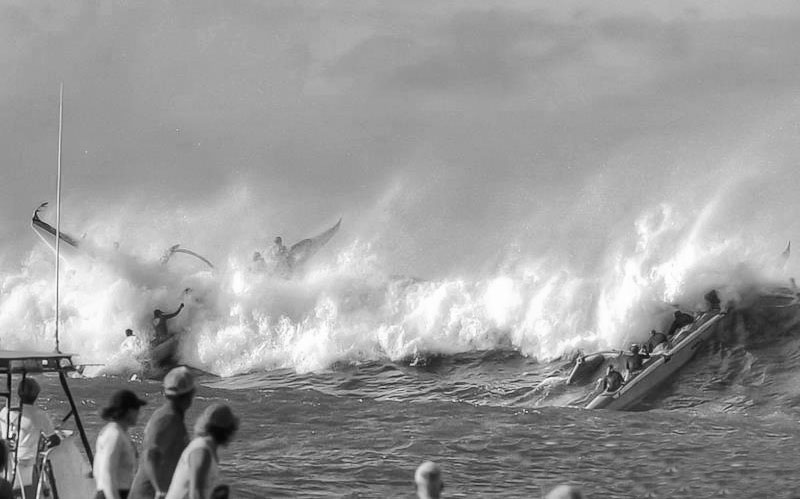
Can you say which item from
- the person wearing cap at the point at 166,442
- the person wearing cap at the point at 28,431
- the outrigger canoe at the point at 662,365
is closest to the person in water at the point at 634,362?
the outrigger canoe at the point at 662,365

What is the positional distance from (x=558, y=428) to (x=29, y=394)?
988cm

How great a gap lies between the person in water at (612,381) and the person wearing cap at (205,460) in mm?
13642

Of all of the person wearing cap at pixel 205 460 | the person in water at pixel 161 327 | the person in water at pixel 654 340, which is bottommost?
the person wearing cap at pixel 205 460

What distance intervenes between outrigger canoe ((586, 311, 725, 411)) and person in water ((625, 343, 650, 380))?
0.25 feet

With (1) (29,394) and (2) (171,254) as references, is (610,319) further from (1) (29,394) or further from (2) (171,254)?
(1) (29,394)

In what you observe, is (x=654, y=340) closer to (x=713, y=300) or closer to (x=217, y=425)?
(x=713, y=300)

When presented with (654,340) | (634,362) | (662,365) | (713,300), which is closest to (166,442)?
(634,362)

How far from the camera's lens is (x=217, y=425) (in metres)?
6.04

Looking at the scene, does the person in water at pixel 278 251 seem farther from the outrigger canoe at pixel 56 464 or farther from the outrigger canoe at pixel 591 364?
the outrigger canoe at pixel 56 464

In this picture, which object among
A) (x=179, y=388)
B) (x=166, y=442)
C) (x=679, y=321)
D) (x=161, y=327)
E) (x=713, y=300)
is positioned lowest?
(x=166, y=442)

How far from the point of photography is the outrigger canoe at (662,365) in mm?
18891

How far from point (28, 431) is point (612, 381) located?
12.1 metres

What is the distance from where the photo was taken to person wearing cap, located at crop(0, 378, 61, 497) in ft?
28.3

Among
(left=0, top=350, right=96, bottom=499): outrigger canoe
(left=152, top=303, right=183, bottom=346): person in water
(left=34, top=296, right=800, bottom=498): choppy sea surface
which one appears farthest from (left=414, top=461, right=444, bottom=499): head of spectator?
(left=152, top=303, right=183, bottom=346): person in water
